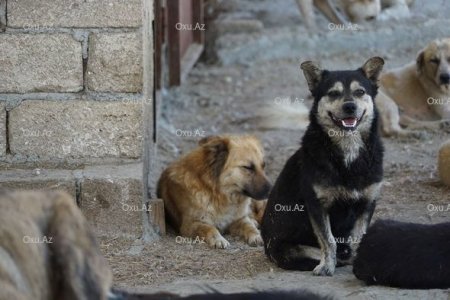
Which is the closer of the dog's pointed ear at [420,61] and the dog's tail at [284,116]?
the dog's tail at [284,116]

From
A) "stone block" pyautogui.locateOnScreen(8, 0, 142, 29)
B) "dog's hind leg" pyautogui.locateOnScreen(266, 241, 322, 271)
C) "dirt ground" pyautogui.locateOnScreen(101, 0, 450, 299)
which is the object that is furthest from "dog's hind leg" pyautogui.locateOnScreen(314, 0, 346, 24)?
"dog's hind leg" pyautogui.locateOnScreen(266, 241, 322, 271)

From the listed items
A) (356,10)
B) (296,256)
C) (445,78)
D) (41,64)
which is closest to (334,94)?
(296,256)

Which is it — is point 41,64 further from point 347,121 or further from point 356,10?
point 356,10

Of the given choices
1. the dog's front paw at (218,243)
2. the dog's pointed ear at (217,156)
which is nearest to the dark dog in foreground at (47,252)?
the dog's front paw at (218,243)

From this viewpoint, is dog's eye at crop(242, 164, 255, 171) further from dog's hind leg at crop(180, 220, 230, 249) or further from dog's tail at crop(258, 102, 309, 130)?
dog's tail at crop(258, 102, 309, 130)

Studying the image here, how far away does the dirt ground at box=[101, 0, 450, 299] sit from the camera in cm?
639

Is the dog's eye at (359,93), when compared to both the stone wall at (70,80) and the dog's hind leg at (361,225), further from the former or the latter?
the stone wall at (70,80)

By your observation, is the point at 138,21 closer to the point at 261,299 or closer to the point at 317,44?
the point at 261,299

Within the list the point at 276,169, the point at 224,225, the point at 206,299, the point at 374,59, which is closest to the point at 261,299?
the point at 206,299

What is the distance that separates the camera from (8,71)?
7305 mm

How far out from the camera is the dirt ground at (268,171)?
21.0 ft

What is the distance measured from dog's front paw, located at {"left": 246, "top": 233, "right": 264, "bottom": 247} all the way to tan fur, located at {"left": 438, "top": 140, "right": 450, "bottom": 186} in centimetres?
185

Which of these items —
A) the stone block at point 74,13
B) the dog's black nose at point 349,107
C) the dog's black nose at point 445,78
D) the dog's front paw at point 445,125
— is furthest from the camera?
the dog's black nose at point 445,78

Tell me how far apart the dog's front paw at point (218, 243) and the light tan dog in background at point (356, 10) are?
279 inches
